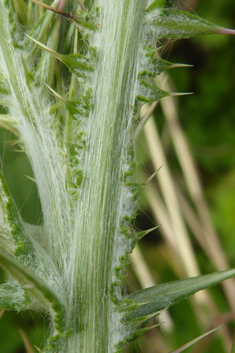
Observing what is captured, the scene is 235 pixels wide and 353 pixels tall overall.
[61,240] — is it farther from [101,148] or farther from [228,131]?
[228,131]

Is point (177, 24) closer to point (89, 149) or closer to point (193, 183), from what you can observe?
point (89, 149)

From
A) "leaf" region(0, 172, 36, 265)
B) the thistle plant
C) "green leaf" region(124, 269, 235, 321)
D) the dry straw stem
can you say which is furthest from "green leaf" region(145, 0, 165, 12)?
the dry straw stem

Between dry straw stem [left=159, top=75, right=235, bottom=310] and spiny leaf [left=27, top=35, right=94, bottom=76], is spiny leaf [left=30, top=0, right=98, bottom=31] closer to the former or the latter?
spiny leaf [left=27, top=35, right=94, bottom=76]

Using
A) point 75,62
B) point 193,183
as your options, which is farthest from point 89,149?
point 193,183

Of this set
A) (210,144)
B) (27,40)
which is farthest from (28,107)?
(210,144)

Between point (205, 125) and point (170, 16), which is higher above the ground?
point (170, 16)

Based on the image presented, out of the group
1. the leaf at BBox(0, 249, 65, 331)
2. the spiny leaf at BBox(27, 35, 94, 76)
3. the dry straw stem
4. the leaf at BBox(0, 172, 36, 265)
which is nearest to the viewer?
the leaf at BBox(0, 249, 65, 331)

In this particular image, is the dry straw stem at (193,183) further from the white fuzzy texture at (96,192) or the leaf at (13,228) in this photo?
the leaf at (13,228)
